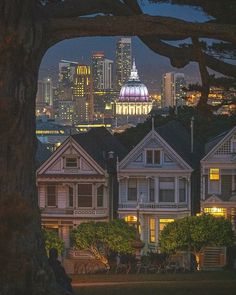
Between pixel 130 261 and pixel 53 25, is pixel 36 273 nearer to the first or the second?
pixel 53 25

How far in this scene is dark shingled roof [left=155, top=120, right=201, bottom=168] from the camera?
36753 millimetres

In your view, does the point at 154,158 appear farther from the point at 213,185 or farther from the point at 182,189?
the point at 213,185

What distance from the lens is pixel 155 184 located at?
36.8 metres

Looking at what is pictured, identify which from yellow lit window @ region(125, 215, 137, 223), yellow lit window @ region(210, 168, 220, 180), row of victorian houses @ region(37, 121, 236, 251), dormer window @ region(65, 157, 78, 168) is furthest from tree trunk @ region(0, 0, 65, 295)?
yellow lit window @ region(125, 215, 137, 223)

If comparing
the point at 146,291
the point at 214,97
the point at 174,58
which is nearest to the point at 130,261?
the point at 214,97

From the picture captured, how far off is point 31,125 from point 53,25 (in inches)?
53.3

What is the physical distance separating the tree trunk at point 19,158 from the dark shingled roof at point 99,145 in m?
24.4

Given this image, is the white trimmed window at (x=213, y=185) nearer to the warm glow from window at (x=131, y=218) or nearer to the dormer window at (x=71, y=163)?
the warm glow from window at (x=131, y=218)

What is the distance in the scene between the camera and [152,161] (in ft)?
119

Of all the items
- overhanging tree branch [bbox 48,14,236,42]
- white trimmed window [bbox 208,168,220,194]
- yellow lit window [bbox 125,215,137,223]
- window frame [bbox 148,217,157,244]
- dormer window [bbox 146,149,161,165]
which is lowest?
window frame [bbox 148,217,157,244]

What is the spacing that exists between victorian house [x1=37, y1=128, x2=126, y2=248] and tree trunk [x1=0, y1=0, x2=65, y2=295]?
2405 cm

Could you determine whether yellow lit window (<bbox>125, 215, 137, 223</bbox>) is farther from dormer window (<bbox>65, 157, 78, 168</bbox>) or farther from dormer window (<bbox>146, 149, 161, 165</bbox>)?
dormer window (<bbox>65, 157, 78, 168</bbox>)

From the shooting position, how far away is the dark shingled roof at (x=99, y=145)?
36656 millimetres

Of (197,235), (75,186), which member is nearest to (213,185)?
(75,186)
